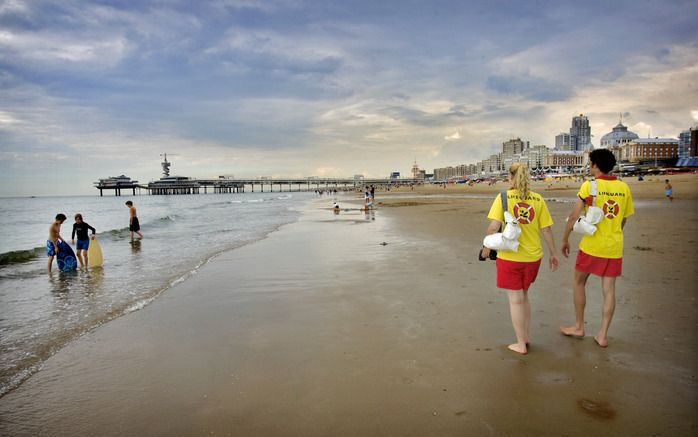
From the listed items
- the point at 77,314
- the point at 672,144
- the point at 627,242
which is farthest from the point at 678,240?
the point at 672,144

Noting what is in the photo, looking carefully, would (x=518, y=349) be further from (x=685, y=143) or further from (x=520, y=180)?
(x=685, y=143)

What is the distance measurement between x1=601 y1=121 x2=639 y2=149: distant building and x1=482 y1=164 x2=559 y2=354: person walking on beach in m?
201

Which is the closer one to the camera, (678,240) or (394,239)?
(678,240)

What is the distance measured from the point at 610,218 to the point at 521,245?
1.10 metres

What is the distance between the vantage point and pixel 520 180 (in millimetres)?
3961

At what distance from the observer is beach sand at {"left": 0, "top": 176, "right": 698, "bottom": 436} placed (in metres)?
2.95

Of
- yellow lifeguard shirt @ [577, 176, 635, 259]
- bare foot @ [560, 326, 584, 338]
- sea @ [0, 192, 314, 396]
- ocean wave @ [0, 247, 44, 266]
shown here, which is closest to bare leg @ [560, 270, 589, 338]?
bare foot @ [560, 326, 584, 338]

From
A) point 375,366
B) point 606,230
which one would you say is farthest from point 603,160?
point 375,366

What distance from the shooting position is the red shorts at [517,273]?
3.93 metres

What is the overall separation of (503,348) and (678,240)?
9.40 meters

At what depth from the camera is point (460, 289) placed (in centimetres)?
653

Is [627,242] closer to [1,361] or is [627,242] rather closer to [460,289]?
[460,289]

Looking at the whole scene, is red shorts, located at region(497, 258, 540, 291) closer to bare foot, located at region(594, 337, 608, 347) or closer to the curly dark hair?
bare foot, located at region(594, 337, 608, 347)

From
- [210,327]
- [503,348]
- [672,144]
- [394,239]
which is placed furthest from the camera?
[672,144]
